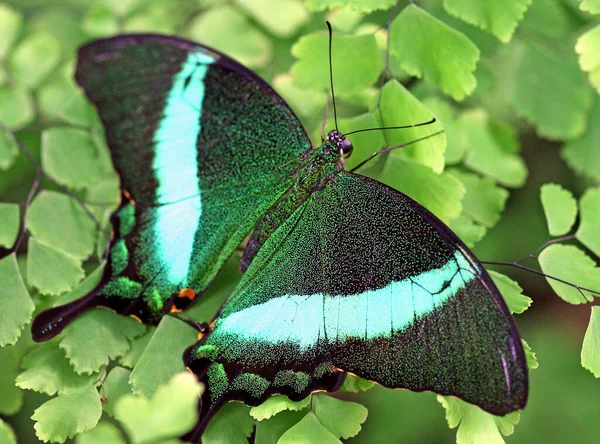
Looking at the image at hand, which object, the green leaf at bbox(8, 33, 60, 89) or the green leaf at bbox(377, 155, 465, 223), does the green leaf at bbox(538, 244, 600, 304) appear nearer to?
the green leaf at bbox(377, 155, 465, 223)

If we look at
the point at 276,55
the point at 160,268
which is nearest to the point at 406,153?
the point at 160,268

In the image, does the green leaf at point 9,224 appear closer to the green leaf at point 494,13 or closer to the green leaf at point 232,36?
the green leaf at point 232,36

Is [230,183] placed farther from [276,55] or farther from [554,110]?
[554,110]

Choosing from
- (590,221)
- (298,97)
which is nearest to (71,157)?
(298,97)

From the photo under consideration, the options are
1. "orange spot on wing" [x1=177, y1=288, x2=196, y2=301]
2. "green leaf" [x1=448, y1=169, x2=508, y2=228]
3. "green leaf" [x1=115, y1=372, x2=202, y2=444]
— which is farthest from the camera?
"green leaf" [x1=448, y1=169, x2=508, y2=228]

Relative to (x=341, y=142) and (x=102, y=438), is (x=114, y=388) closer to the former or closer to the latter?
(x=102, y=438)

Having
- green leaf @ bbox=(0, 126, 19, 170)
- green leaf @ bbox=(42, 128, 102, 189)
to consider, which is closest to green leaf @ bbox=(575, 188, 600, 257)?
green leaf @ bbox=(42, 128, 102, 189)
